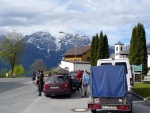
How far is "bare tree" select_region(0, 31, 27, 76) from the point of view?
9038 cm

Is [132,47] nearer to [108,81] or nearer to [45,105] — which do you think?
[45,105]

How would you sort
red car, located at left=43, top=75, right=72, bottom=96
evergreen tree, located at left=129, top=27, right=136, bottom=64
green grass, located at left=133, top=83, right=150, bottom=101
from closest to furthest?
red car, located at left=43, top=75, right=72, bottom=96 < green grass, located at left=133, top=83, right=150, bottom=101 < evergreen tree, located at left=129, top=27, right=136, bottom=64

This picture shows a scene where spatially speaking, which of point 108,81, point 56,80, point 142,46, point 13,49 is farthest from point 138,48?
point 13,49

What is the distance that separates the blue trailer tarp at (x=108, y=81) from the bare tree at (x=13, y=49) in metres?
78.4

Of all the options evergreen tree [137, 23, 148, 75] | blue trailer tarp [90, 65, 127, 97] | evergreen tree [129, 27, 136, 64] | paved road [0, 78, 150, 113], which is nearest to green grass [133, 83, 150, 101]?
paved road [0, 78, 150, 113]

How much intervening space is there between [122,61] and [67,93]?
20.0ft

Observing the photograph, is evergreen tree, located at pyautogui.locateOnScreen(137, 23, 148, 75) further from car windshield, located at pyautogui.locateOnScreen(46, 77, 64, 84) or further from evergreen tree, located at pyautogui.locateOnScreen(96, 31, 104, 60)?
car windshield, located at pyautogui.locateOnScreen(46, 77, 64, 84)

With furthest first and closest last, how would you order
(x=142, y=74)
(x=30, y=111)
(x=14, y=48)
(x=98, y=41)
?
(x=14, y=48) < (x=98, y=41) < (x=142, y=74) < (x=30, y=111)

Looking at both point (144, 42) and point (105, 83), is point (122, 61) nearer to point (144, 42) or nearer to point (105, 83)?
point (105, 83)

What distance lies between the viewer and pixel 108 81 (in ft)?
43.6

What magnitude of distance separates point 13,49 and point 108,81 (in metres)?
79.3

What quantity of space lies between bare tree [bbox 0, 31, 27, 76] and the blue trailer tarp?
3087 inches

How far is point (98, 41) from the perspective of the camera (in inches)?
2699

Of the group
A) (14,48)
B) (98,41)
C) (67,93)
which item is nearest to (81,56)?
(14,48)
